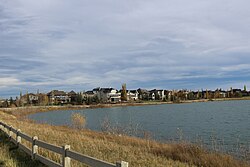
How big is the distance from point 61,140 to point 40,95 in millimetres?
134313

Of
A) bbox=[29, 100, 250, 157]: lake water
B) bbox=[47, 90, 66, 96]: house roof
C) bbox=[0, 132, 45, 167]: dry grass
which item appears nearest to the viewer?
bbox=[0, 132, 45, 167]: dry grass

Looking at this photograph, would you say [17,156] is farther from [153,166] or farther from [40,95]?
[40,95]

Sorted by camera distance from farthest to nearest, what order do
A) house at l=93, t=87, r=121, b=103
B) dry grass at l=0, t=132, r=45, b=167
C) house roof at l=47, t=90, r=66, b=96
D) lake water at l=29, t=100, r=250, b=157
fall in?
house roof at l=47, t=90, r=66, b=96 → house at l=93, t=87, r=121, b=103 → lake water at l=29, t=100, r=250, b=157 → dry grass at l=0, t=132, r=45, b=167

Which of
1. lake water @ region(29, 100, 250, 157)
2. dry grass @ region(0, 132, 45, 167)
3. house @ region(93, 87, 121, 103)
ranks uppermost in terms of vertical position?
house @ region(93, 87, 121, 103)

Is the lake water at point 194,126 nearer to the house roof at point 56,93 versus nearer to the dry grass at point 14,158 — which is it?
the dry grass at point 14,158

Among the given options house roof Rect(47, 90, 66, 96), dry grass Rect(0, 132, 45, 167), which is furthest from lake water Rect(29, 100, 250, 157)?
house roof Rect(47, 90, 66, 96)

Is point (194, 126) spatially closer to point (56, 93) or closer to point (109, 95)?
point (109, 95)

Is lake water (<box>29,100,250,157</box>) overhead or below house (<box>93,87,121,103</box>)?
below

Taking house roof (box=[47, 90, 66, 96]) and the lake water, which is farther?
house roof (box=[47, 90, 66, 96])

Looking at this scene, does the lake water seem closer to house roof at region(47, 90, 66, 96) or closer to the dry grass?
the dry grass

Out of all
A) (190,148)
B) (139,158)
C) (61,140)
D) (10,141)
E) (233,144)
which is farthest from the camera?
(233,144)

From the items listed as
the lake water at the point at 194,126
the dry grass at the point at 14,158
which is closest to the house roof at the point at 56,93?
the lake water at the point at 194,126

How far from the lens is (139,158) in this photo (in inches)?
504

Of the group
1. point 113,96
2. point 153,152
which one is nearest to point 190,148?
point 153,152
